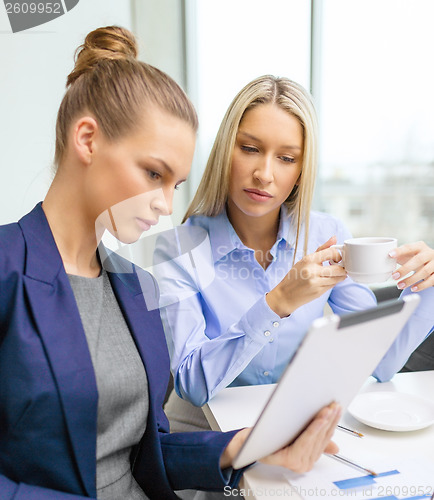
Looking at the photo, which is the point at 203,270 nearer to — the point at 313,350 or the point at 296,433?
the point at 296,433

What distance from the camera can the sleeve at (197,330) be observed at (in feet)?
3.63

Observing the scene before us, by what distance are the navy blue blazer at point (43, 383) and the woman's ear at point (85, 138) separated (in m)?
0.12

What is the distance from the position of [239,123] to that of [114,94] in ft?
1.68

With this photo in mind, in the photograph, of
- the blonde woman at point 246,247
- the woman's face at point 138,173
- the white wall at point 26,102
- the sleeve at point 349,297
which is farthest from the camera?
the white wall at point 26,102

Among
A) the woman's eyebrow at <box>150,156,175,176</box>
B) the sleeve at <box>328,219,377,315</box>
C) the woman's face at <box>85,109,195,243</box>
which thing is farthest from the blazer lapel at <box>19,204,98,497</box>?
the sleeve at <box>328,219,377,315</box>

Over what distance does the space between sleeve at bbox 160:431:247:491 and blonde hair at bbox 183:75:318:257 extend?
64 centimetres

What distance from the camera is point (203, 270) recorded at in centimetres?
133

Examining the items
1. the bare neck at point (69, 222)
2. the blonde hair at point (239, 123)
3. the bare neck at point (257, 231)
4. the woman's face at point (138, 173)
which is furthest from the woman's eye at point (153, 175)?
the bare neck at point (257, 231)

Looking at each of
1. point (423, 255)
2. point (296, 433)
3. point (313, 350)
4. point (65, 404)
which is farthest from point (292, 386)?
point (423, 255)

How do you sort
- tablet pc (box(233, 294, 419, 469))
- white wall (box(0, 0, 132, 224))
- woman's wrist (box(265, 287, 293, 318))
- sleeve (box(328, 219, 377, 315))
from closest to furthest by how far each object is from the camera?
tablet pc (box(233, 294, 419, 469)), woman's wrist (box(265, 287, 293, 318)), sleeve (box(328, 219, 377, 315)), white wall (box(0, 0, 132, 224))

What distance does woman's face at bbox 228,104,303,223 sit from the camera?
127 centimetres

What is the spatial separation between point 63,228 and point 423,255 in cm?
75

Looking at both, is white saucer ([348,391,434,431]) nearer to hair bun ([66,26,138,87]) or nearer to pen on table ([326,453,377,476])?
pen on table ([326,453,377,476])

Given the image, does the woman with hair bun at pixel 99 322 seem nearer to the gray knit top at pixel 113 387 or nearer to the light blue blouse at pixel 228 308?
the gray knit top at pixel 113 387
